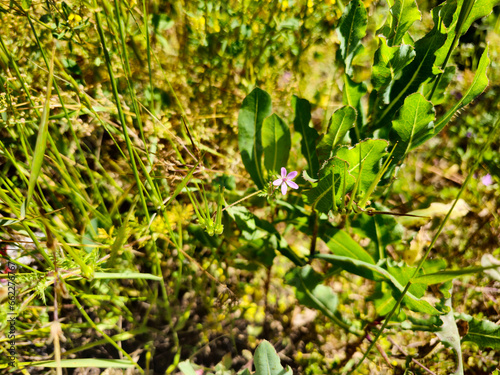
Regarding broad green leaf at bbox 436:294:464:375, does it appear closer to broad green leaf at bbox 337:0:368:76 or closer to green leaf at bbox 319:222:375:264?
green leaf at bbox 319:222:375:264

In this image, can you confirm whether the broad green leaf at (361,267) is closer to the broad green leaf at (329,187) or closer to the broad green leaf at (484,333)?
the broad green leaf at (329,187)

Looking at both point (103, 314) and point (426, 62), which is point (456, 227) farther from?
point (103, 314)

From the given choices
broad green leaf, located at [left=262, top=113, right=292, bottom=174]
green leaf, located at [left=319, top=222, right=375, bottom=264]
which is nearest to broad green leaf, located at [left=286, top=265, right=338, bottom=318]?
green leaf, located at [left=319, top=222, right=375, bottom=264]

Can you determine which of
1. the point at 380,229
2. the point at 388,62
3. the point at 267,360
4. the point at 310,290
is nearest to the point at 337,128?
the point at 388,62

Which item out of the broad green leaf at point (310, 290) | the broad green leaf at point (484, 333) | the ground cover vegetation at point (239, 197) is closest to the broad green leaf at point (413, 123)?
the ground cover vegetation at point (239, 197)

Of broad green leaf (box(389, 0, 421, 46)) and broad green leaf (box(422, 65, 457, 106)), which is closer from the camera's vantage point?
broad green leaf (box(389, 0, 421, 46))
